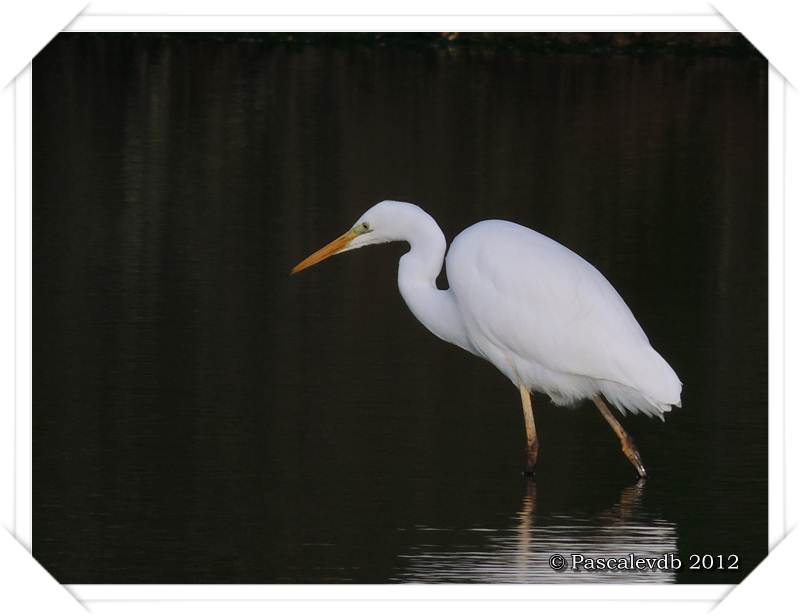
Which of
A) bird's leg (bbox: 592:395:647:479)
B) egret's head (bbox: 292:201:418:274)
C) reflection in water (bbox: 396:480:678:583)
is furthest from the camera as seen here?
egret's head (bbox: 292:201:418:274)

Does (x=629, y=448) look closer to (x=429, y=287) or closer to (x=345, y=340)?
(x=429, y=287)

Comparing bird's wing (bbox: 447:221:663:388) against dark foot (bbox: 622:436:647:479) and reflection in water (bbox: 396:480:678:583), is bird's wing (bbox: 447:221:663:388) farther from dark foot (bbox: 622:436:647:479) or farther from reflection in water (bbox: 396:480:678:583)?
reflection in water (bbox: 396:480:678:583)

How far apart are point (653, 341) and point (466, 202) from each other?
12.7 ft

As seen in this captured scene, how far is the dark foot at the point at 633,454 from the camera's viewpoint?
6.20 meters

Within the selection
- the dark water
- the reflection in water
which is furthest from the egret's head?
the reflection in water

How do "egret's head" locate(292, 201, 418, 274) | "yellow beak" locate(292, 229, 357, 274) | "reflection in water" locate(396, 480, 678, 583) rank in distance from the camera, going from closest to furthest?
1. "reflection in water" locate(396, 480, 678, 583)
2. "egret's head" locate(292, 201, 418, 274)
3. "yellow beak" locate(292, 229, 357, 274)

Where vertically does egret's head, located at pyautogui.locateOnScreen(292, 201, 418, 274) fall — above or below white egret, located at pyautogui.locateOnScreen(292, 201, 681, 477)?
above

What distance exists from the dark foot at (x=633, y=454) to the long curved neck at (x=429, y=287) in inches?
32.6

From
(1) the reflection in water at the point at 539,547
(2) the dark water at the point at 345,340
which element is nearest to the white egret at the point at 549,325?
(2) the dark water at the point at 345,340

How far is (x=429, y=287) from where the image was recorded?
6645 mm

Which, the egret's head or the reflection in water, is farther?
the egret's head

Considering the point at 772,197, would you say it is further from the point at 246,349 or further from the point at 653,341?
the point at 246,349

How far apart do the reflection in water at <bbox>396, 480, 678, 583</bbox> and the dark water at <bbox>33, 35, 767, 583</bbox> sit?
13 mm

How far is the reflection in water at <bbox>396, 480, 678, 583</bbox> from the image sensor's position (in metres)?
5.24
